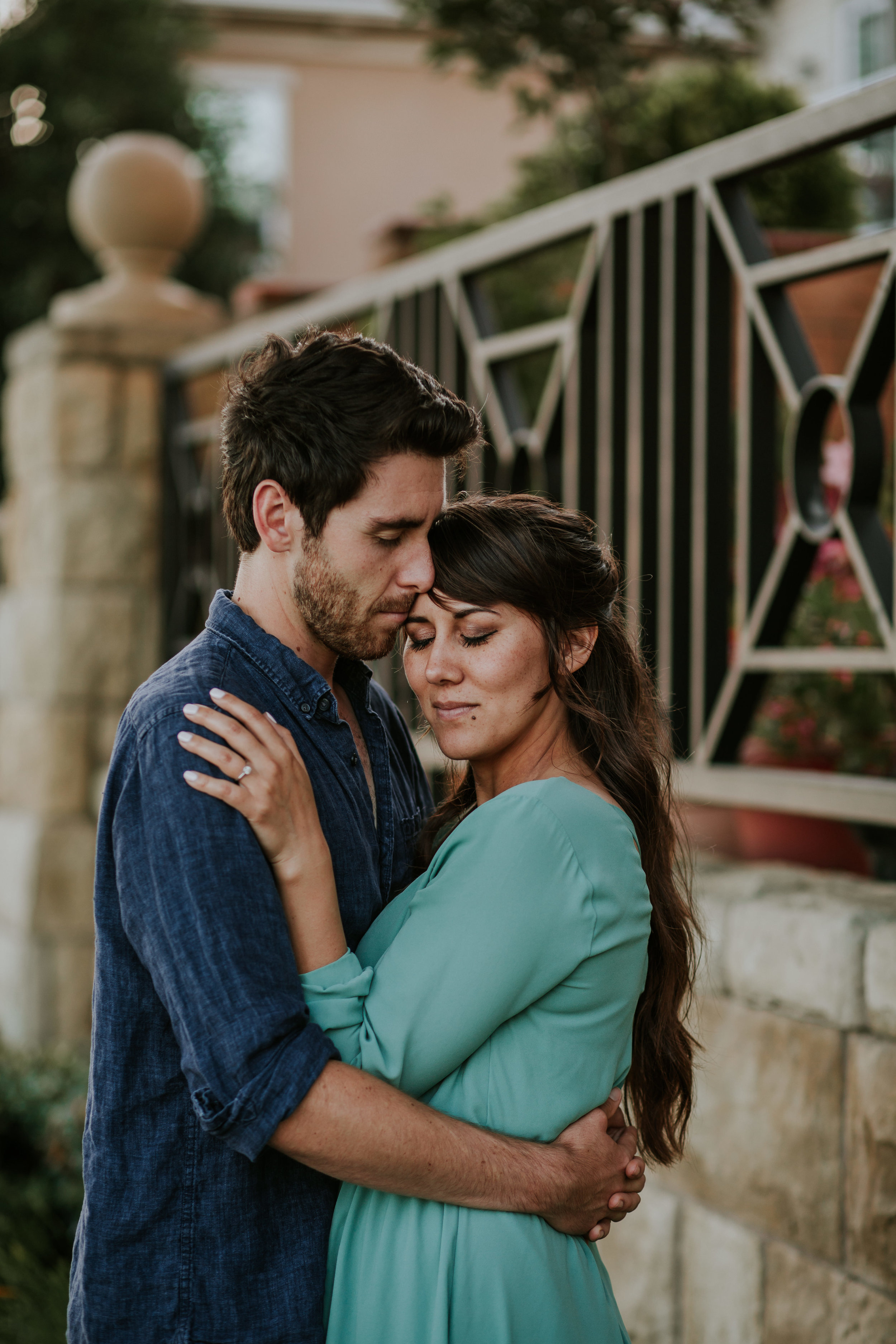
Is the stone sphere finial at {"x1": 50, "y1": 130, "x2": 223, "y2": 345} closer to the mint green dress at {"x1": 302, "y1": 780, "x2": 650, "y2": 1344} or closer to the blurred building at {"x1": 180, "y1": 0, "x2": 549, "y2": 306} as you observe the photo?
the mint green dress at {"x1": 302, "y1": 780, "x2": 650, "y2": 1344}

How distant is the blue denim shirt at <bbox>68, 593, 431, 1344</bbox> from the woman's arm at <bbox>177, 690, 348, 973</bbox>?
0.02 metres

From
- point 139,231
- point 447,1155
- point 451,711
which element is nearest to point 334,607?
point 451,711

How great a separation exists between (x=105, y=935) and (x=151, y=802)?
24 centimetres

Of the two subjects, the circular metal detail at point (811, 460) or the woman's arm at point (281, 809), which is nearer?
the woman's arm at point (281, 809)

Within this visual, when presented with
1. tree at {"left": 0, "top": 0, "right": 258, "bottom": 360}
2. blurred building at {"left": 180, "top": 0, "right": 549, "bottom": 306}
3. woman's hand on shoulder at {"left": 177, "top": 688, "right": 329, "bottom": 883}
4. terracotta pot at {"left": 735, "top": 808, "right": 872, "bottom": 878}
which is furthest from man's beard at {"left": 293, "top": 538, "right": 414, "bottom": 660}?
blurred building at {"left": 180, "top": 0, "right": 549, "bottom": 306}

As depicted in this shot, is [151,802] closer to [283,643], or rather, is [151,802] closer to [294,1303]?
[283,643]

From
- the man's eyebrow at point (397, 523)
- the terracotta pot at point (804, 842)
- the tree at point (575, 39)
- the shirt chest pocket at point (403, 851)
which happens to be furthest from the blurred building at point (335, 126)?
the man's eyebrow at point (397, 523)

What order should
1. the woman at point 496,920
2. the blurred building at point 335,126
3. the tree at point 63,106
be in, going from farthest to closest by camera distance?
the blurred building at point 335,126, the tree at point 63,106, the woman at point 496,920

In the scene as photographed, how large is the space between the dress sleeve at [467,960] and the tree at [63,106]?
1235cm

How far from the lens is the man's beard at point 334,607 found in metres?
1.80

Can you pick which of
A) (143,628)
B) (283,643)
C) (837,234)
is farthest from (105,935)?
(837,234)

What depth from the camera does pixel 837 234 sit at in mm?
5305

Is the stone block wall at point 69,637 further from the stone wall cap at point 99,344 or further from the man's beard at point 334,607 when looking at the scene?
the man's beard at point 334,607

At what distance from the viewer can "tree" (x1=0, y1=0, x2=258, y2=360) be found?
13.0 meters
